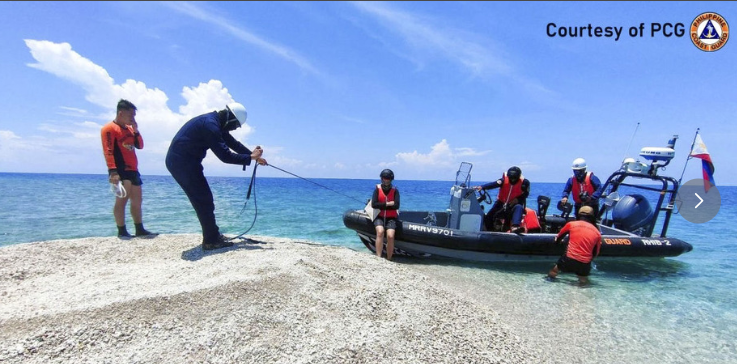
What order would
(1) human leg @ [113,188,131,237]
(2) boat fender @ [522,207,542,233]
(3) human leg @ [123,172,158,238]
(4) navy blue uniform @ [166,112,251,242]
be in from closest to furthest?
(4) navy blue uniform @ [166,112,251,242] → (1) human leg @ [113,188,131,237] → (3) human leg @ [123,172,158,238] → (2) boat fender @ [522,207,542,233]

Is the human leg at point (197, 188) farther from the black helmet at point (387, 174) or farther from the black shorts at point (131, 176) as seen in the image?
the black helmet at point (387, 174)

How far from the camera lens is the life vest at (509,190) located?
7.71 m

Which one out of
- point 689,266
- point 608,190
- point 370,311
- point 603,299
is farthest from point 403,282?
point 689,266

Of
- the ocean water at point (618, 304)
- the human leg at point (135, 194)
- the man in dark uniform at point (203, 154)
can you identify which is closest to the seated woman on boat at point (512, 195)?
the ocean water at point (618, 304)

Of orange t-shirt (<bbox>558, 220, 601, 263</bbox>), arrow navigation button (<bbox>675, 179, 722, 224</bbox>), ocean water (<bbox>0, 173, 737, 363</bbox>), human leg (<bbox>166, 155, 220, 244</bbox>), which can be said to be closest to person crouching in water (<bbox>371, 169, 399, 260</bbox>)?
ocean water (<bbox>0, 173, 737, 363</bbox>)

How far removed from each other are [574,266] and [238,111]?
6453 mm

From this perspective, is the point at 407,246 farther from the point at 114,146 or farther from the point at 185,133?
the point at 114,146

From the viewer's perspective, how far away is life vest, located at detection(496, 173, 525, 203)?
7707 millimetres

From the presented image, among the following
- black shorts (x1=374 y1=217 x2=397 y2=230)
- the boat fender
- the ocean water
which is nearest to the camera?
the ocean water

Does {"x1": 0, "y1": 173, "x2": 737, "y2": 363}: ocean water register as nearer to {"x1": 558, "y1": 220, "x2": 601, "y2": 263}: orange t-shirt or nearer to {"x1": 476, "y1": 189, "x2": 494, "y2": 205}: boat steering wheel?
{"x1": 558, "y1": 220, "x2": 601, "y2": 263}: orange t-shirt

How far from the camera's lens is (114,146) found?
5695 mm

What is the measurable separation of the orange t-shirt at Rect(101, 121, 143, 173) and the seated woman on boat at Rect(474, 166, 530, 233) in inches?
257

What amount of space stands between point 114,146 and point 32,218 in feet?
42.1

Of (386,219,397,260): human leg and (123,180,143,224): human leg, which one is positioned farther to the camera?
(386,219,397,260): human leg
